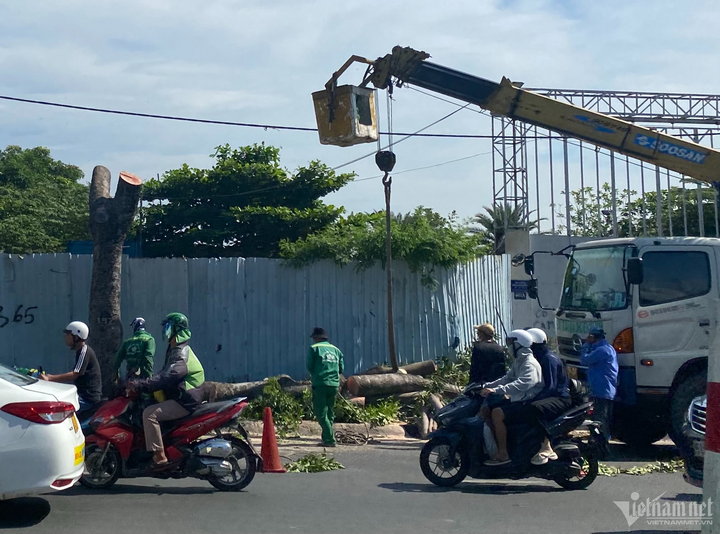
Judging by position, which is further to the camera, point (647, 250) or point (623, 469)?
point (647, 250)

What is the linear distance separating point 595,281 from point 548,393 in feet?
9.93

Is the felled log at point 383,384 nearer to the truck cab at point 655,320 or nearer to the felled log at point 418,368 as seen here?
the felled log at point 418,368

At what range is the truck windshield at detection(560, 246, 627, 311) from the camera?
399 inches

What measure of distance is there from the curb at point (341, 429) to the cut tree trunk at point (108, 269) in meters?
2.12

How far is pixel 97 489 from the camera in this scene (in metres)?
7.43

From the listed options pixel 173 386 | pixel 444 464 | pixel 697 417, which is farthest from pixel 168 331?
pixel 697 417

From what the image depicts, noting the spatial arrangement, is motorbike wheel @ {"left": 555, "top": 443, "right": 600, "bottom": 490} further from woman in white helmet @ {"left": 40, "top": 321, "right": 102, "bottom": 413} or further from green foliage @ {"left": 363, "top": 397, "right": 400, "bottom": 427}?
woman in white helmet @ {"left": 40, "top": 321, "right": 102, "bottom": 413}

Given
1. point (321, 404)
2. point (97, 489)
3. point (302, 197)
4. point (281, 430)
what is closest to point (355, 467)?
point (321, 404)

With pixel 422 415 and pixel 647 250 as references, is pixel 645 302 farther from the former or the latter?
pixel 422 415

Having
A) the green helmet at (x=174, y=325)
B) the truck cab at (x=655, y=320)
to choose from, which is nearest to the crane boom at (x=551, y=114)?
the truck cab at (x=655, y=320)

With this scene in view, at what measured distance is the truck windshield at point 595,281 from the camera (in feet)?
33.2

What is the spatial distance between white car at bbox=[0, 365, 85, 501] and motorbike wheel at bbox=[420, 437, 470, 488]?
11.4 feet

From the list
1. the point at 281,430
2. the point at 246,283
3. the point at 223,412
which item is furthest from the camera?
the point at 246,283

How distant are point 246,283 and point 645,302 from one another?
616cm
